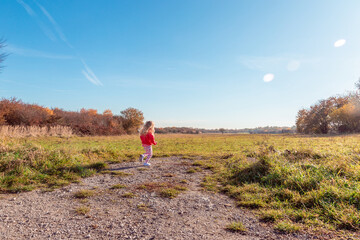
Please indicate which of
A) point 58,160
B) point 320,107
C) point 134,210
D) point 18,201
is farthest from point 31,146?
point 320,107

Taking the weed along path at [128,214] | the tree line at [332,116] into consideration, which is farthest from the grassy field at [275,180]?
the tree line at [332,116]

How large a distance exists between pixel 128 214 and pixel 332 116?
51.0 meters

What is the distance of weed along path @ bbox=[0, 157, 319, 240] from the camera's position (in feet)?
11.3

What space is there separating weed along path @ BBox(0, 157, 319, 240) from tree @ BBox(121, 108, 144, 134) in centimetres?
3754

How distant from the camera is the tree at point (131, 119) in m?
43.2

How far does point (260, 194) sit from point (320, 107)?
180ft

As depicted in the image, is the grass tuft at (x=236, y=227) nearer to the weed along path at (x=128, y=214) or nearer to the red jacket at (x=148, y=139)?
the weed along path at (x=128, y=214)

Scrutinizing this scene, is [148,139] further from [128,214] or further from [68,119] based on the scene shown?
[68,119]

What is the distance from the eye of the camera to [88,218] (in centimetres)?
398

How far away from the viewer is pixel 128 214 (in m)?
4.19

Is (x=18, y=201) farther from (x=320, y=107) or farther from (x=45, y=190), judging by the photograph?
(x=320, y=107)

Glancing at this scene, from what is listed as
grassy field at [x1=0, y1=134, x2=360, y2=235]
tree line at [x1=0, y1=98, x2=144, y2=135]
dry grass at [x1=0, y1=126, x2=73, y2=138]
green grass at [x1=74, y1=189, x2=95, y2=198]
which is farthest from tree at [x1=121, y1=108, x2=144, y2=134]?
green grass at [x1=74, y1=189, x2=95, y2=198]

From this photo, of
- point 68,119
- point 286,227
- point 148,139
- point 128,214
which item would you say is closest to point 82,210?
point 128,214

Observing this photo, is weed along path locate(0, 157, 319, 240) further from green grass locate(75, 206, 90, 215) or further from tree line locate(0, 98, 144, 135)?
tree line locate(0, 98, 144, 135)
